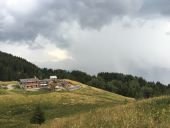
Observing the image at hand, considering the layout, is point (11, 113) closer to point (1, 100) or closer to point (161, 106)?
point (1, 100)

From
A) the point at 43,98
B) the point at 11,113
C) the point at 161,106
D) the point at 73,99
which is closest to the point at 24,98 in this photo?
the point at 43,98

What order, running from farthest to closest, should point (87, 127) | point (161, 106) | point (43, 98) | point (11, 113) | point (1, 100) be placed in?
point (43, 98)
point (1, 100)
point (11, 113)
point (161, 106)
point (87, 127)

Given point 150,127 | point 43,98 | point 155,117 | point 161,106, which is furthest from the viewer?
point 43,98

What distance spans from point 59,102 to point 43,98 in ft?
33.7

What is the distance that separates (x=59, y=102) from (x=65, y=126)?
12570 centimetres

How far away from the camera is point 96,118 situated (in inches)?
756

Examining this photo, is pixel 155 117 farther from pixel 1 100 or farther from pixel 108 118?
pixel 1 100

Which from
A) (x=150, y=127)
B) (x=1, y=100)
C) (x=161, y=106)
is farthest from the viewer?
(x=1, y=100)

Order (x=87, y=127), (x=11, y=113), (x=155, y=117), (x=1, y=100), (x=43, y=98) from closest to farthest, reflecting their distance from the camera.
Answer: (x=87, y=127), (x=155, y=117), (x=11, y=113), (x=1, y=100), (x=43, y=98)

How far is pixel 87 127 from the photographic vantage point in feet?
57.2

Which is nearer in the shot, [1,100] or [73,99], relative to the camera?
[1,100]

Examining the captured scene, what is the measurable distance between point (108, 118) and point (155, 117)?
2.42 m

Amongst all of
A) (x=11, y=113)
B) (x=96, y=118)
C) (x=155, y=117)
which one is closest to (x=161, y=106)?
(x=155, y=117)

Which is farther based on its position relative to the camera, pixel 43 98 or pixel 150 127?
pixel 43 98
